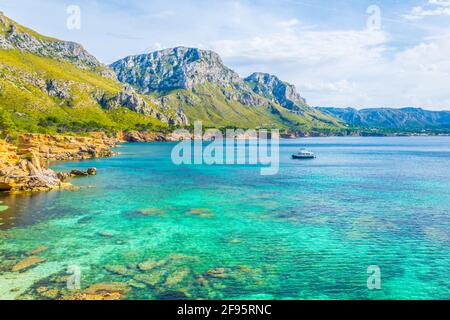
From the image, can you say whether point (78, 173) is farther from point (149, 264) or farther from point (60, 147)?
point (149, 264)

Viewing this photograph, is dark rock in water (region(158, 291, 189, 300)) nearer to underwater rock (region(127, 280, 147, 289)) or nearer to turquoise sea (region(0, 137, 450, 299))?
turquoise sea (region(0, 137, 450, 299))

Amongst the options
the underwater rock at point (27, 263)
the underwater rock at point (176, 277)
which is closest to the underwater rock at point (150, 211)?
the underwater rock at point (27, 263)

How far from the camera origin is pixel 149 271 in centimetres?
3338

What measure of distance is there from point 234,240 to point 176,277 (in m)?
12.8

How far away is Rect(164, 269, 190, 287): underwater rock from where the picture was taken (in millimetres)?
30609

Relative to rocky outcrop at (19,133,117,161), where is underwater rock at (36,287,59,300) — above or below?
below

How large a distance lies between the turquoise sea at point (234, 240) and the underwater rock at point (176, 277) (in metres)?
0.18

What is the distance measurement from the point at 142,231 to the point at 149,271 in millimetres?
14173

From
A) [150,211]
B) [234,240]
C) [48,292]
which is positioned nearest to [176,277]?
[48,292]

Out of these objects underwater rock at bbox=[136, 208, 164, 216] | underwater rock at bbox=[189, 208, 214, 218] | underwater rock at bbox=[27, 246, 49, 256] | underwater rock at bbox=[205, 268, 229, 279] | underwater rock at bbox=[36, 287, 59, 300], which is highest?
underwater rock at bbox=[136, 208, 164, 216]

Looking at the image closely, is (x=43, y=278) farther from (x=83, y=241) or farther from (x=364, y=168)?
(x=364, y=168)

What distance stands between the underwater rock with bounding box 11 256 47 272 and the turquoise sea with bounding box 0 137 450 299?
86 centimetres

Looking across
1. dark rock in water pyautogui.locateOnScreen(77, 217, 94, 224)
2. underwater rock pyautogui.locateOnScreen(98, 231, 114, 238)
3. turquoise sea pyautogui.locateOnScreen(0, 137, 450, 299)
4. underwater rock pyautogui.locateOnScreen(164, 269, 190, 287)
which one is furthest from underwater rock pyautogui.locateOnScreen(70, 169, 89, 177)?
underwater rock pyautogui.locateOnScreen(164, 269, 190, 287)
